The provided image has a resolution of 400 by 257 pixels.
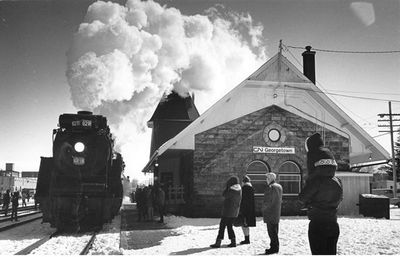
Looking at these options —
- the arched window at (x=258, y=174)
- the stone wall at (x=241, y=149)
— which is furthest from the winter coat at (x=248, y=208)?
the arched window at (x=258, y=174)

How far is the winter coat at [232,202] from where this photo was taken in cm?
828

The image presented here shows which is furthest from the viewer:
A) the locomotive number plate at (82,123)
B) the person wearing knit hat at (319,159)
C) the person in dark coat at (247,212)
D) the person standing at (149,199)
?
the person standing at (149,199)

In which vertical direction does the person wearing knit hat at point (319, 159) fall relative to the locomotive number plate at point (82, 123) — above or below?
below

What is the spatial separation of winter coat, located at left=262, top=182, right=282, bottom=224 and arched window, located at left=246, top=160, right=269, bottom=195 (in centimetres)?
826

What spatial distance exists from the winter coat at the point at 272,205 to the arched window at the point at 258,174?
8.26m

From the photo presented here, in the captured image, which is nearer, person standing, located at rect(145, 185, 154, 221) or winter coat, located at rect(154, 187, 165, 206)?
Answer: winter coat, located at rect(154, 187, 165, 206)

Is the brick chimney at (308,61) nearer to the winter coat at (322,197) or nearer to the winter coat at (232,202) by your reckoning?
the winter coat at (232,202)

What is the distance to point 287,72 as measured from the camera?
16422 millimetres

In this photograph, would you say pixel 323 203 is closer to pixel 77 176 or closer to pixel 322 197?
pixel 322 197

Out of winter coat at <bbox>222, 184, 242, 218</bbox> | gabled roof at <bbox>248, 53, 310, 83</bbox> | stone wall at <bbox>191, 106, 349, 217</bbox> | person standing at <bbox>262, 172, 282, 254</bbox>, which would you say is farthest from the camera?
gabled roof at <bbox>248, 53, 310, 83</bbox>

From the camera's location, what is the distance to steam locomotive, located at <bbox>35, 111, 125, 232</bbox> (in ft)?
36.6

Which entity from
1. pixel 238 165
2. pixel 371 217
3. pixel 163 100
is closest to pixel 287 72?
pixel 238 165

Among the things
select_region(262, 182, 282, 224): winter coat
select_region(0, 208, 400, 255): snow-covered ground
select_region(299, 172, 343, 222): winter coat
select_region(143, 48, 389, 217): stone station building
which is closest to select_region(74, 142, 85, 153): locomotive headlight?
select_region(0, 208, 400, 255): snow-covered ground

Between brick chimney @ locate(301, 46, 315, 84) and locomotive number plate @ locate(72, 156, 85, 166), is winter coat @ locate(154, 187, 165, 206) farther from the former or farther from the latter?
brick chimney @ locate(301, 46, 315, 84)
